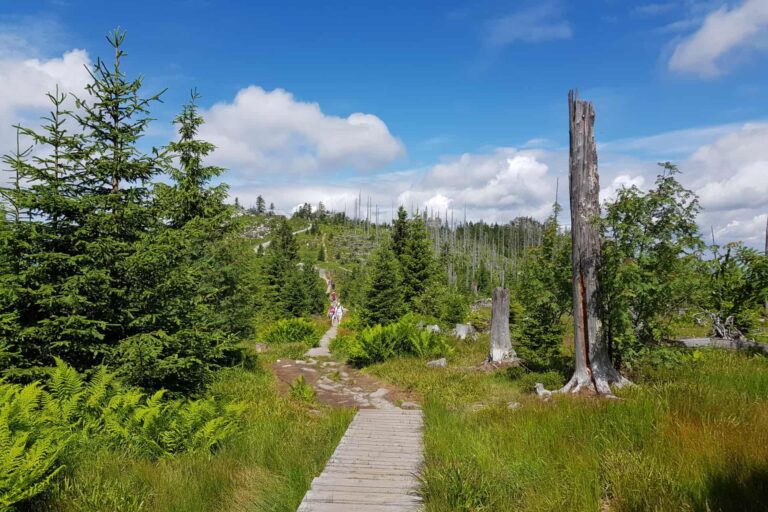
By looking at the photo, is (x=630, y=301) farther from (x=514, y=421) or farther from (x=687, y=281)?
(x=514, y=421)

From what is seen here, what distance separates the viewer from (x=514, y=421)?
5984 mm

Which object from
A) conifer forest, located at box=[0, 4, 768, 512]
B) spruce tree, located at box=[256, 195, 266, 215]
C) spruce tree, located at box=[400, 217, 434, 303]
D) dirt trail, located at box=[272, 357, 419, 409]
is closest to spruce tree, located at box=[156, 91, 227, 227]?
conifer forest, located at box=[0, 4, 768, 512]

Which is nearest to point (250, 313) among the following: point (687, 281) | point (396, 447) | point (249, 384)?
point (249, 384)

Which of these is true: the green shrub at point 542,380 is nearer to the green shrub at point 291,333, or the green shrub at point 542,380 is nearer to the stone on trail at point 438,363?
the stone on trail at point 438,363

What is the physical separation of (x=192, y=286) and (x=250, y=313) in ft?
17.8

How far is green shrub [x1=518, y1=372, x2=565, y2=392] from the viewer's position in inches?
353

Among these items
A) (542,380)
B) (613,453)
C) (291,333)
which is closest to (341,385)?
(542,380)

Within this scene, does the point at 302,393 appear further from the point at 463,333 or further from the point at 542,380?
A: the point at 463,333

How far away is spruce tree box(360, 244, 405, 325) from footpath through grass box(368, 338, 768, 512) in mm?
12719

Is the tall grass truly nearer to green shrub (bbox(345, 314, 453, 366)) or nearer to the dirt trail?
the dirt trail

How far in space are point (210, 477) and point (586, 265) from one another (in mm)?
6734

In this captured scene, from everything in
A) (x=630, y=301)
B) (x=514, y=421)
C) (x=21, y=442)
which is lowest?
(x=514, y=421)

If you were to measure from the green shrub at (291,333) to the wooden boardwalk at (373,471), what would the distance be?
1526 cm

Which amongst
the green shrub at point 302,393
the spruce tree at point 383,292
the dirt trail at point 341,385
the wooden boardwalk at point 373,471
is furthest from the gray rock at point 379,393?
the spruce tree at point 383,292
